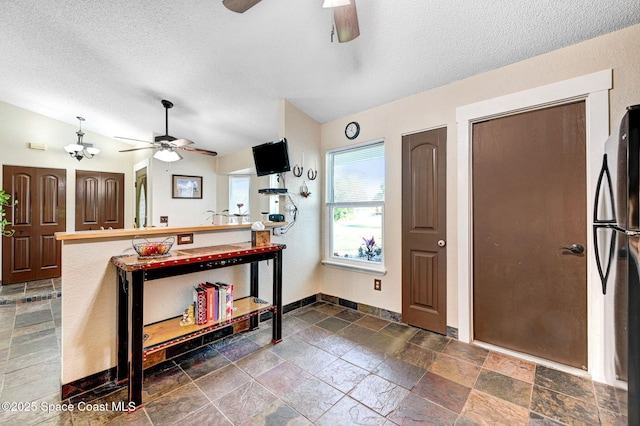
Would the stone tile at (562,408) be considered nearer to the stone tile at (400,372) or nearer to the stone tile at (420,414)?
the stone tile at (420,414)

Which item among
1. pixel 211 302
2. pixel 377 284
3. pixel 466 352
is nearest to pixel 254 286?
pixel 211 302

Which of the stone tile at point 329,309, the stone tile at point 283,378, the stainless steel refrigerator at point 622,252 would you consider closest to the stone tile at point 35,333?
the stone tile at point 283,378

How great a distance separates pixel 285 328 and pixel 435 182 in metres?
2.18

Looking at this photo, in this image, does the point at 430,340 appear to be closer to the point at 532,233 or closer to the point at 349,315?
the point at 349,315

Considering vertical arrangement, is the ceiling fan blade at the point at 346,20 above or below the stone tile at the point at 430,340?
above

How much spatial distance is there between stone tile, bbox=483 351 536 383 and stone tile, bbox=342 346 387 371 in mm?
843

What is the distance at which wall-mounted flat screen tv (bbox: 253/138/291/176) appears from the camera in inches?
119

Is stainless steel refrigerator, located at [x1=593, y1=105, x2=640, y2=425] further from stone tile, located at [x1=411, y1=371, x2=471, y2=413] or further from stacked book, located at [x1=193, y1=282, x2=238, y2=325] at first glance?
stacked book, located at [x1=193, y1=282, x2=238, y2=325]

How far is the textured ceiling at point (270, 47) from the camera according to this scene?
1.83 metres

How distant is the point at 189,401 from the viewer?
1.75 metres

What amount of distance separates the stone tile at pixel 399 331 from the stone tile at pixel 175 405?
176cm

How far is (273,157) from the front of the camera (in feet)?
10.3

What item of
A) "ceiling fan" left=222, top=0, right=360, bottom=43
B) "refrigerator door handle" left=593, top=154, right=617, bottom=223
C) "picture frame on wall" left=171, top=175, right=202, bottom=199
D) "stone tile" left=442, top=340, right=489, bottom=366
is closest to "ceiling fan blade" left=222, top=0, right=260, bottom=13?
"ceiling fan" left=222, top=0, right=360, bottom=43

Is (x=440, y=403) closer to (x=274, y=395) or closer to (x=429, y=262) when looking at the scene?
(x=274, y=395)
